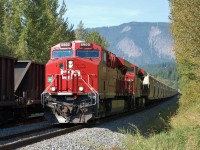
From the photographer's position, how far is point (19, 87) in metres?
20.9

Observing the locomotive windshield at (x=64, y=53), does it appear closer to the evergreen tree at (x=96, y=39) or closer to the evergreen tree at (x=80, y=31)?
the evergreen tree at (x=96, y=39)

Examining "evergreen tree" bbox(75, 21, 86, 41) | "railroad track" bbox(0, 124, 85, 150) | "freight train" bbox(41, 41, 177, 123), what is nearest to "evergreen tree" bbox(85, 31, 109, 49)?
"evergreen tree" bbox(75, 21, 86, 41)

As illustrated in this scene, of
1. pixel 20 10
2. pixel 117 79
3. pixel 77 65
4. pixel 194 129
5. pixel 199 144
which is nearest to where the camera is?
pixel 199 144

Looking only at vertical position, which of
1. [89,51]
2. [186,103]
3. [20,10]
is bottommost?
[186,103]

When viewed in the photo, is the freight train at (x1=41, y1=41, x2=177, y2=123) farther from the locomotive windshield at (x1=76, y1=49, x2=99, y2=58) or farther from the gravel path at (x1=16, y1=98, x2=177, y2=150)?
the gravel path at (x1=16, y1=98, x2=177, y2=150)

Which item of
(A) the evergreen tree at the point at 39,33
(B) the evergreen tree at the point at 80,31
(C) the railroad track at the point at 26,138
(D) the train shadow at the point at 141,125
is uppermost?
(B) the evergreen tree at the point at 80,31

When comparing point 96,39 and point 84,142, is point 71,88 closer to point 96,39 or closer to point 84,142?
point 84,142

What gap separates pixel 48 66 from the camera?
18.7 metres

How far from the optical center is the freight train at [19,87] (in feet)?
58.2

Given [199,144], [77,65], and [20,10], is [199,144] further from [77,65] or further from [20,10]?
[20,10]

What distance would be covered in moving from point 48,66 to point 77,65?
4.85ft

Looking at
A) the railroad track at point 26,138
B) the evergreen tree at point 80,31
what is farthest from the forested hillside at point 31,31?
the evergreen tree at point 80,31

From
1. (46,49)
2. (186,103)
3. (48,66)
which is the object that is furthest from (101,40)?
(48,66)

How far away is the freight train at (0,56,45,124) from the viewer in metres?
17.7
